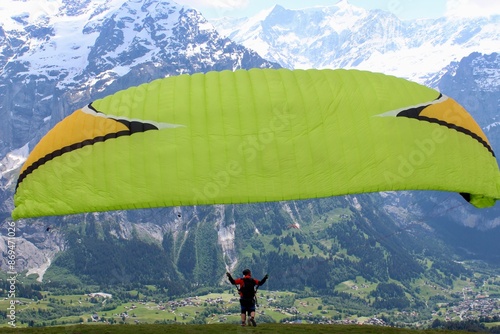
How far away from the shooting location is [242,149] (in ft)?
75.2

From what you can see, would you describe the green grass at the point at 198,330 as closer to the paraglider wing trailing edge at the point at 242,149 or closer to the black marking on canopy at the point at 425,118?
the paraglider wing trailing edge at the point at 242,149

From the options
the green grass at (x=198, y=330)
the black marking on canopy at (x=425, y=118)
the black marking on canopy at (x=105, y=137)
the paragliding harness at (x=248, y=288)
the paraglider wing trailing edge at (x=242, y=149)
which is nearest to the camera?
the paraglider wing trailing edge at (x=242, y=149)

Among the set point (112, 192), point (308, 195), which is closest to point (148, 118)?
point (112, 192)

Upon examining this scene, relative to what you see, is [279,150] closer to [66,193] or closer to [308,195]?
[308,195]

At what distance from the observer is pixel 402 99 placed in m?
24.9

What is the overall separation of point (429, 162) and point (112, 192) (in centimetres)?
1270

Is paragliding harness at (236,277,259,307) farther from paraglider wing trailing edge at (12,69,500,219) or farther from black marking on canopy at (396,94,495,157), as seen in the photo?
black marking on canopy at (396,94,495,157)

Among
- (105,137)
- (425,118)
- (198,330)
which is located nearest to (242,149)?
(105,137)

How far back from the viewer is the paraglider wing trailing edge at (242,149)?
22812 mm

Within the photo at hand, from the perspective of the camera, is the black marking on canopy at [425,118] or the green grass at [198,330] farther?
the green grass at [198,330]

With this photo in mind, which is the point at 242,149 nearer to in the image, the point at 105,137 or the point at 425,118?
the point at 105,137

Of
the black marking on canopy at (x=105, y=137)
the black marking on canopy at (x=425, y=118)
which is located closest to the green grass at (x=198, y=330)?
the black marking on canopy at (x=105, y=137)

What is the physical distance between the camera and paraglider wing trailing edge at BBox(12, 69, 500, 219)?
22812 mm

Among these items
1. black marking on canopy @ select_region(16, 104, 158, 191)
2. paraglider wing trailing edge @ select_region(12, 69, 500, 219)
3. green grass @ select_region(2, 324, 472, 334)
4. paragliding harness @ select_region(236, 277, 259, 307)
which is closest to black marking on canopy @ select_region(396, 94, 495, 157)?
paraglider wing trailing edge @ select_region(12, 69, 500, 219)
